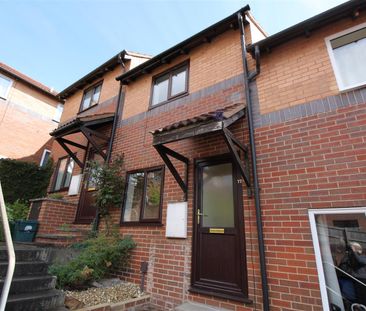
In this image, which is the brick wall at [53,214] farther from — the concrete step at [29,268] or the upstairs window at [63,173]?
the concrete step at [29,268]

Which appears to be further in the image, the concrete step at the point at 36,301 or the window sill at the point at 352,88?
the window sill at the point at 352,88

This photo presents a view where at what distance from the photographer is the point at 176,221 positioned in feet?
14.6

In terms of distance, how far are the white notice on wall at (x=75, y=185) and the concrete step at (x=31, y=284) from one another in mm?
4044

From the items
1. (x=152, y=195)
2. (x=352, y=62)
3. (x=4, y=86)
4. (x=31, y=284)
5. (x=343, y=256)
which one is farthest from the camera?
(x=4, y=86)

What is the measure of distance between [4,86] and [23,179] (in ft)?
21.8

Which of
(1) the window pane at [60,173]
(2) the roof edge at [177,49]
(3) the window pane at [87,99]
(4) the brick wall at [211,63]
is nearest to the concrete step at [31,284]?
(4) the brick wall at [211,63]

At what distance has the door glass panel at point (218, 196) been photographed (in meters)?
4.02

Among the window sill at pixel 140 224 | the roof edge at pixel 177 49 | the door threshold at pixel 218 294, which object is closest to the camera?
the door threshold at pixel 218 294

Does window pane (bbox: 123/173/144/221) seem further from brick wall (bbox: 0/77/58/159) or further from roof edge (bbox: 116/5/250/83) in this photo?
brick wall (bbox: 0/77/58/159)

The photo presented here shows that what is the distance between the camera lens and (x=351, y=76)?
3623mm

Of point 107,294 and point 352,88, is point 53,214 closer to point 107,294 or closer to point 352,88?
point 107,294

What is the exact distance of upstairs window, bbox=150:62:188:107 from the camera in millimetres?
6168

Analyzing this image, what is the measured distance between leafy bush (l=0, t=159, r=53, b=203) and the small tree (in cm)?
482

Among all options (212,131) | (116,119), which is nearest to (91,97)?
(116,119)
